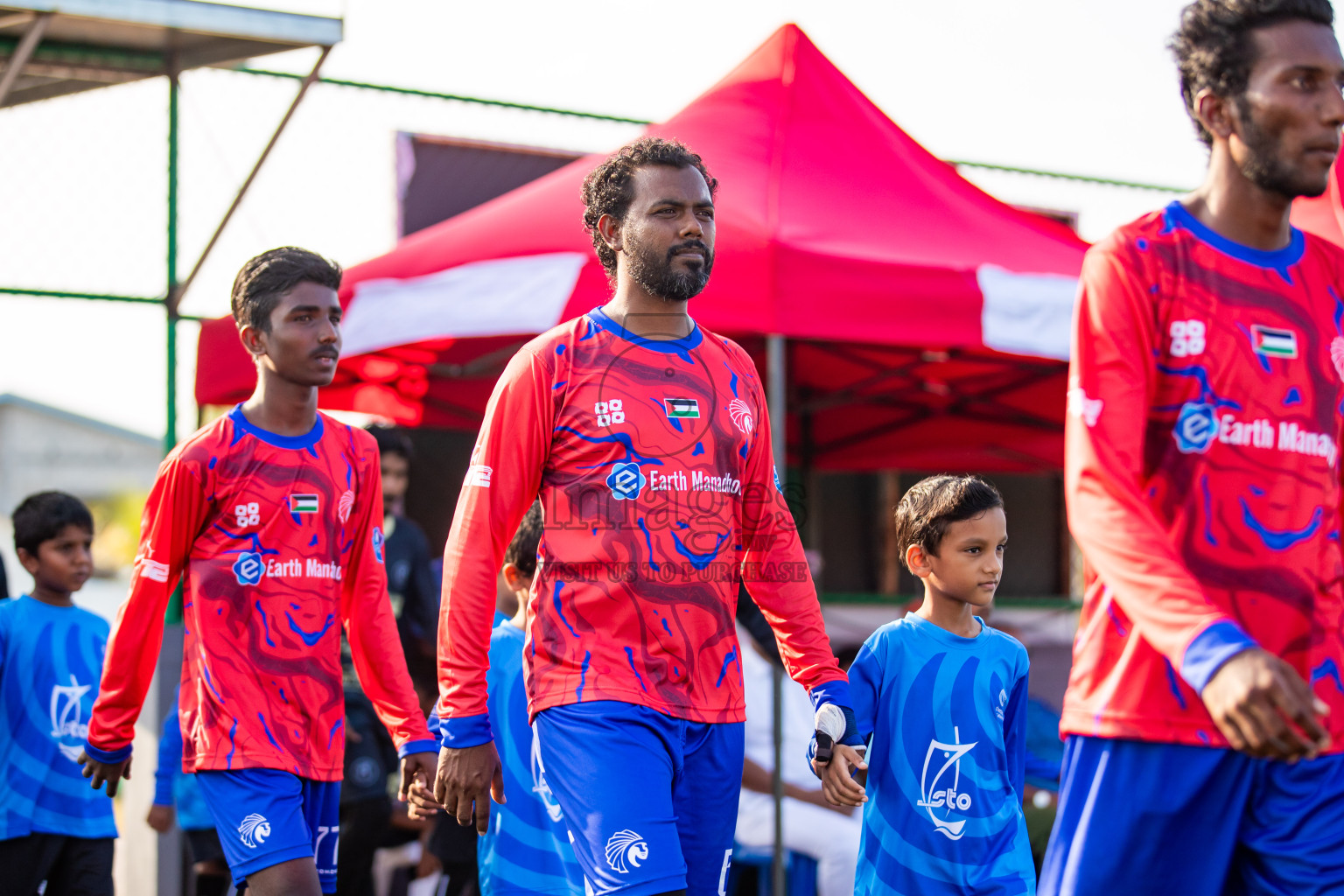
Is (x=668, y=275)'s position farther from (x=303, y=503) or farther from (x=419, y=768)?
(x=419, y=768)

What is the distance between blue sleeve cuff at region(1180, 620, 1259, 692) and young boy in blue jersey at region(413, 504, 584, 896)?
8.29 ft

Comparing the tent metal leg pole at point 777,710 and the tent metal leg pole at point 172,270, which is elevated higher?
the tent metal leg pole at point 172,270

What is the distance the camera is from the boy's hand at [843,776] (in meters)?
3.25

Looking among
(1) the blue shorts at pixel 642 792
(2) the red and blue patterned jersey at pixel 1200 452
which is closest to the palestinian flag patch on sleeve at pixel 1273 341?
(2) the red and blue patterned jersey at pixel 1200 452

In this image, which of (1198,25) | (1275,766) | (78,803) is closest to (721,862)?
(1275,766)

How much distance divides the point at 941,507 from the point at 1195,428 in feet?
5.94

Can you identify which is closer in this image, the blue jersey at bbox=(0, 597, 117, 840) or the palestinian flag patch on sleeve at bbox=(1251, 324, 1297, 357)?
the palestinian flag patch on sleeve at bbox=(1251, 324, 1297, 357)

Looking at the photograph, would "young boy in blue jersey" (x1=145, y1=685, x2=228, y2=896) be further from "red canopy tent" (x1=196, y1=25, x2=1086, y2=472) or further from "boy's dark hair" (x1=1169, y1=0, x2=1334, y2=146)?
"boy's dark hair" (x1=1169, y1=0, x2=1334, y2=146)

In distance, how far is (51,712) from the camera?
508cm

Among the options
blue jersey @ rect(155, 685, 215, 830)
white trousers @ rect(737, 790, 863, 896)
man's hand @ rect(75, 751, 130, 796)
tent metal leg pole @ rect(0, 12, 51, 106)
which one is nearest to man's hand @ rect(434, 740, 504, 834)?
man's hand @ rect(75, 751, 130, 796)

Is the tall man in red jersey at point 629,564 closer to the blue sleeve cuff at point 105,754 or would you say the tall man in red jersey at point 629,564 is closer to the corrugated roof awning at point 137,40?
the blue sleeve cuff at point 105,754

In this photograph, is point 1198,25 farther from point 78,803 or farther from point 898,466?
point 898,466

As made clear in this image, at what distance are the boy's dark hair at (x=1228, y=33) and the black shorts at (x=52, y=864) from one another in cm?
436

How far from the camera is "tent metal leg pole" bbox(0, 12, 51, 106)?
21.0 ft
